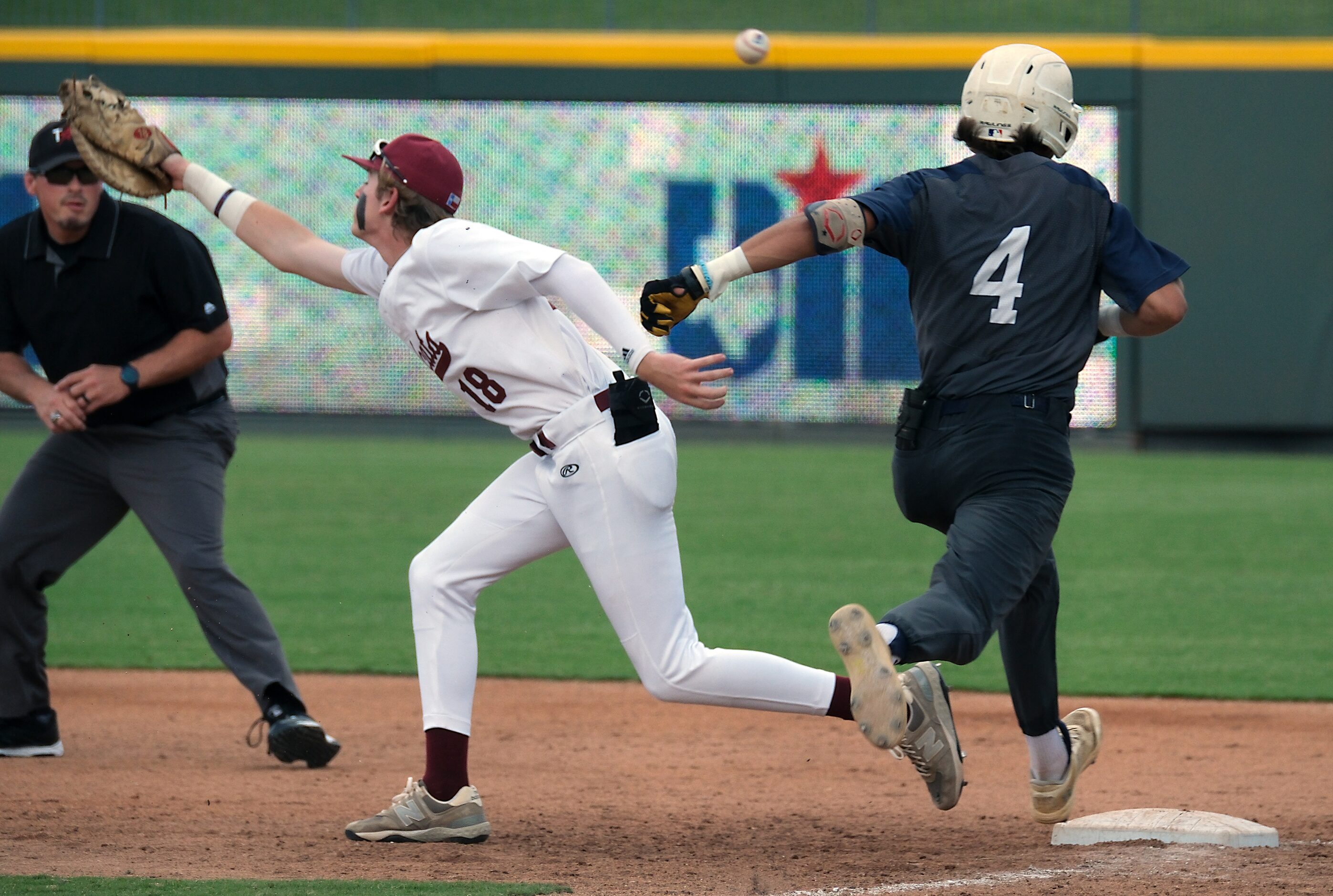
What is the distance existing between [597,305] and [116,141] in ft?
5.24

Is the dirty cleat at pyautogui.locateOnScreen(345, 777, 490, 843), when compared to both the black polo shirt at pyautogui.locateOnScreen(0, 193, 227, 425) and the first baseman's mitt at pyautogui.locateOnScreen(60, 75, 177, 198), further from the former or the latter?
the first baseman's mitt at pyautogui.locateOnScreen(60, 75, 177, 198)

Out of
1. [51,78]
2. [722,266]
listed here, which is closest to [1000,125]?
[722,266]

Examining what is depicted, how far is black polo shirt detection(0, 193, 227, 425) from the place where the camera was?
15.8 ft

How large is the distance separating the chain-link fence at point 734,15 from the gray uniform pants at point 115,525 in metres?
13.3

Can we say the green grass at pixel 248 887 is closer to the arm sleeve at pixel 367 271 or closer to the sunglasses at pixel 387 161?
the arm sleeve at pixel 367 271

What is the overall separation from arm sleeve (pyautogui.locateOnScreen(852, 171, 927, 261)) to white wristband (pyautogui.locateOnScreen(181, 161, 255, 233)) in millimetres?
1731

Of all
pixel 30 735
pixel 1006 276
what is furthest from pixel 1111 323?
pixel 30 735

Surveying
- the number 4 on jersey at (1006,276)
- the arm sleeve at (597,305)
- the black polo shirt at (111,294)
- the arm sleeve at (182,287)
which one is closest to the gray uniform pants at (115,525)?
the black polo shirt at (111,294)

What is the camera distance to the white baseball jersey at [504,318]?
3682mm

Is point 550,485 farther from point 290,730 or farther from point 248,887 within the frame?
point 290,730

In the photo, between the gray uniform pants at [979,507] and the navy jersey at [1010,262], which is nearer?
the gray uniform pants at [979,507]

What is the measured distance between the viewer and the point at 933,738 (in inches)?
137

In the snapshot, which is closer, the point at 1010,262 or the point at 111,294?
the point at 1010,262

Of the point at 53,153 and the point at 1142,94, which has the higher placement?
the point at 1142,94
